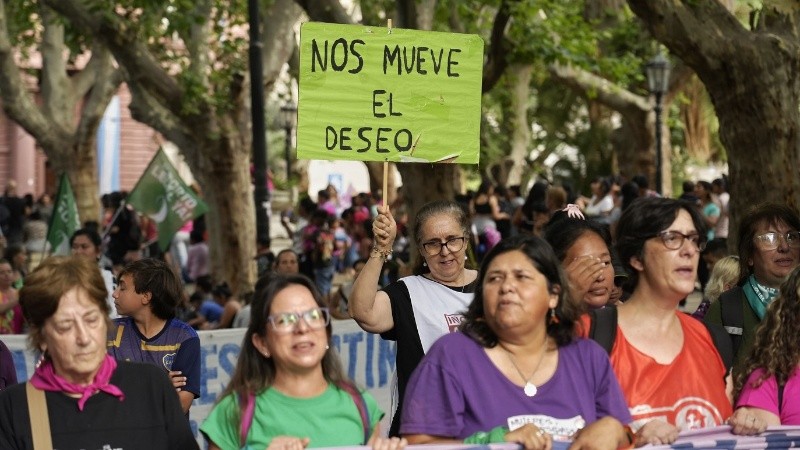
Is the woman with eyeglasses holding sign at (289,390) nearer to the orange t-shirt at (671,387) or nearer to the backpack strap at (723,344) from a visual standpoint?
the orange t-shirt at (671,387)

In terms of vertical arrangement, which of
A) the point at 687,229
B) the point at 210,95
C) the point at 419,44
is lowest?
the point at 687,229

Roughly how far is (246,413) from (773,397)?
1.83 meters

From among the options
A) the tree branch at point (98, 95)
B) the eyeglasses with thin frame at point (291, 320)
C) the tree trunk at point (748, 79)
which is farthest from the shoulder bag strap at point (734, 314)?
the tree branch at point (98, 95)

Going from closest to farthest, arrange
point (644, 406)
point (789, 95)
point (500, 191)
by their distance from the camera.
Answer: point (644, 406)
point (789, 95)
point (500, 191)

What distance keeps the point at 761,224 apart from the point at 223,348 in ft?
18.1

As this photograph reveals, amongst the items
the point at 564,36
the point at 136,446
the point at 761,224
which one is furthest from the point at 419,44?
the point at 564,36

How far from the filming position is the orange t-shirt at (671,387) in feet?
16.7

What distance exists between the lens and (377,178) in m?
33.6

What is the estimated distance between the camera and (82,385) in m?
4.61

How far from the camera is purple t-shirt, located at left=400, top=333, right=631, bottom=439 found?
15.5 ft

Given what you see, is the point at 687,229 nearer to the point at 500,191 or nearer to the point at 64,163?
the point at 500,191

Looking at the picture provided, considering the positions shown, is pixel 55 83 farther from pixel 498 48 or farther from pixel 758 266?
pixel 758 266

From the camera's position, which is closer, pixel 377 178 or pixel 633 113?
pixel 633 113

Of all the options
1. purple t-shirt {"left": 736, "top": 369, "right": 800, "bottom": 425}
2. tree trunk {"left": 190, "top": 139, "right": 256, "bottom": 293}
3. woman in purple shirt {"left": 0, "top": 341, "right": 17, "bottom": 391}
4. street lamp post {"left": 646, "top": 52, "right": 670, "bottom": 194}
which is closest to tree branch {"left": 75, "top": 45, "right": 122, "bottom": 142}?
tree trunk {"left": 190, "top": 139, "right": 256, "bottom": 293}
